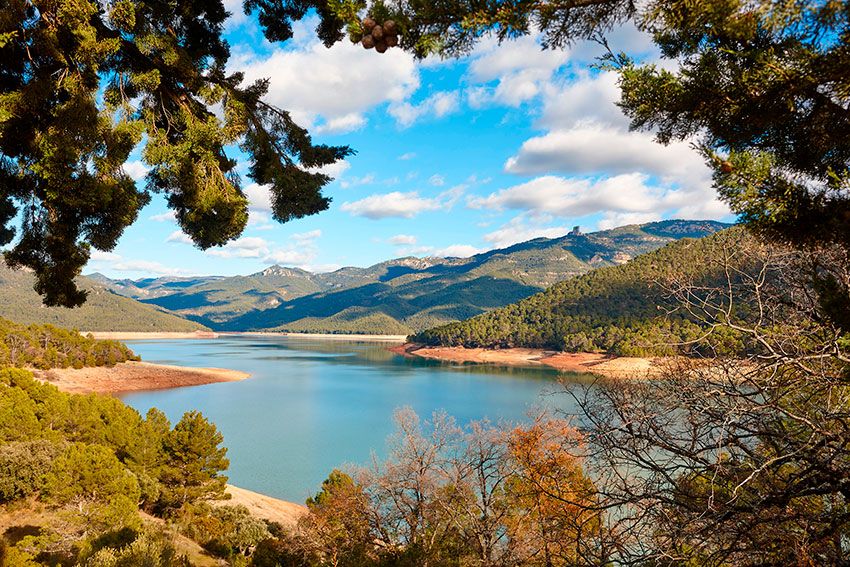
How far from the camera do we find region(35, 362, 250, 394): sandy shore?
49875 mm

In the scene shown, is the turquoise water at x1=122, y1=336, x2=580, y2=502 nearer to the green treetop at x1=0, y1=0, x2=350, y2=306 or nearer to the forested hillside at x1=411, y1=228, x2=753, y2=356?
the green treetop at x1=0, y1=0, x2=350, y2=306

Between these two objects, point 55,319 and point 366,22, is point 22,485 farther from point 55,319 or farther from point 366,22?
point 55,319

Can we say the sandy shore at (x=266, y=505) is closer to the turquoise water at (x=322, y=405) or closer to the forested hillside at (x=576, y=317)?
the turquoise water at (x=322, y=405)

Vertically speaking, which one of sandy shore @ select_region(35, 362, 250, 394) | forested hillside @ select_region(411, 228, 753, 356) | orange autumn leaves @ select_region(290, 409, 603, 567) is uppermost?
forested hillside @ select_region(411, 228, 753, 356)

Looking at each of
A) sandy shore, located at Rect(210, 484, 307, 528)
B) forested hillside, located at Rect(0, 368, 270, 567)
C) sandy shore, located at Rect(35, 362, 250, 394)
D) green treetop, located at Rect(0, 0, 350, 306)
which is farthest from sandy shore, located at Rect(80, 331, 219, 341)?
green treetop, located at Rect(0, 0, 350, 306)

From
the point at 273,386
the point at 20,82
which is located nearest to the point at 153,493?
the point at 20,82

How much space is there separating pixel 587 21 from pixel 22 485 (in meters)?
19.2

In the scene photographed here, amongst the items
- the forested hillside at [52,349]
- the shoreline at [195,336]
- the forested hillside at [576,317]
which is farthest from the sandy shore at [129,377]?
the shoreline at [195,336]

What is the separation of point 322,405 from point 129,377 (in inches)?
1120

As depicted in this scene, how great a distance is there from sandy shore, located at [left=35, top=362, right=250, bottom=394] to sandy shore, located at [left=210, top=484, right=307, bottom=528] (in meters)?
35.7

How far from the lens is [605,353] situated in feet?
222

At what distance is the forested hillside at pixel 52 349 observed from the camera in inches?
1933

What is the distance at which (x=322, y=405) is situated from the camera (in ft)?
145

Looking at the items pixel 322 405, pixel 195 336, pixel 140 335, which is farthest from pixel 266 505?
pixel 195 336
